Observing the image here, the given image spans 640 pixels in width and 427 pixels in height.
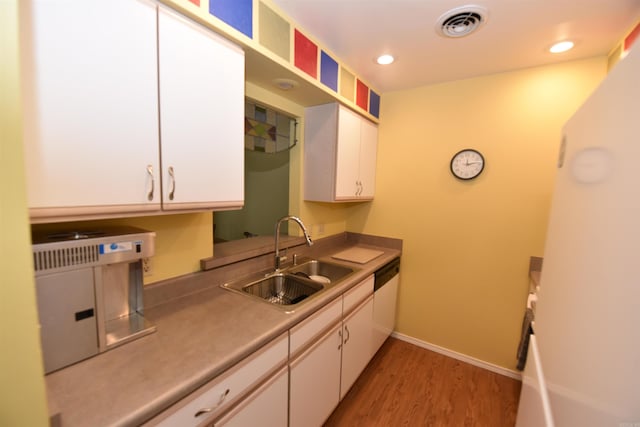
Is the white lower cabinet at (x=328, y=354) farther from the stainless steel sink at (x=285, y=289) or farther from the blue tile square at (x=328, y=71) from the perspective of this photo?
the blue tile square at (x=328, y=71)

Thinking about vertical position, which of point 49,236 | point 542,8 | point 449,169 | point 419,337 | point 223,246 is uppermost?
point 542,8

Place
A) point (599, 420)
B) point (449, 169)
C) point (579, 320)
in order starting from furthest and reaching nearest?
point (449, 169)
point (579, 320)
point (599, 420)

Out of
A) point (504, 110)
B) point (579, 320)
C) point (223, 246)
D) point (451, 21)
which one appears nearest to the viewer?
point (579, 320)

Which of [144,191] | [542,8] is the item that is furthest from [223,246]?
[542,8]

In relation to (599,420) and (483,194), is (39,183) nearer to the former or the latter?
(599,420)

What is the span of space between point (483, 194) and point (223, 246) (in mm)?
2087

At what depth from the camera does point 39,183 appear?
Result: 660mm

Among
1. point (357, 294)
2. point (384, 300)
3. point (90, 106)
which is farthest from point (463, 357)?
point (90, 106)

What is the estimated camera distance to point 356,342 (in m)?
1.75

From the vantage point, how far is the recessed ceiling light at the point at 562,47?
4.96ft

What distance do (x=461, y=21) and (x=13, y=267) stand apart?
198cm

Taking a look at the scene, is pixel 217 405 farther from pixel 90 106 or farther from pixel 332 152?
pixel 332 152

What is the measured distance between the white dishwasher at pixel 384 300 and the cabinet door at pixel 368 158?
713mm

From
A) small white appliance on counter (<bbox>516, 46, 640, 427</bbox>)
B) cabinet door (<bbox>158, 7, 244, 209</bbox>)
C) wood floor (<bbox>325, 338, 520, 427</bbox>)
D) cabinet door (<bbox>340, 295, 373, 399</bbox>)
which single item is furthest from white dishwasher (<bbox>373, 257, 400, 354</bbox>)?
cabinet door (<bbox>158, 7, 244, 209</bbox>)
